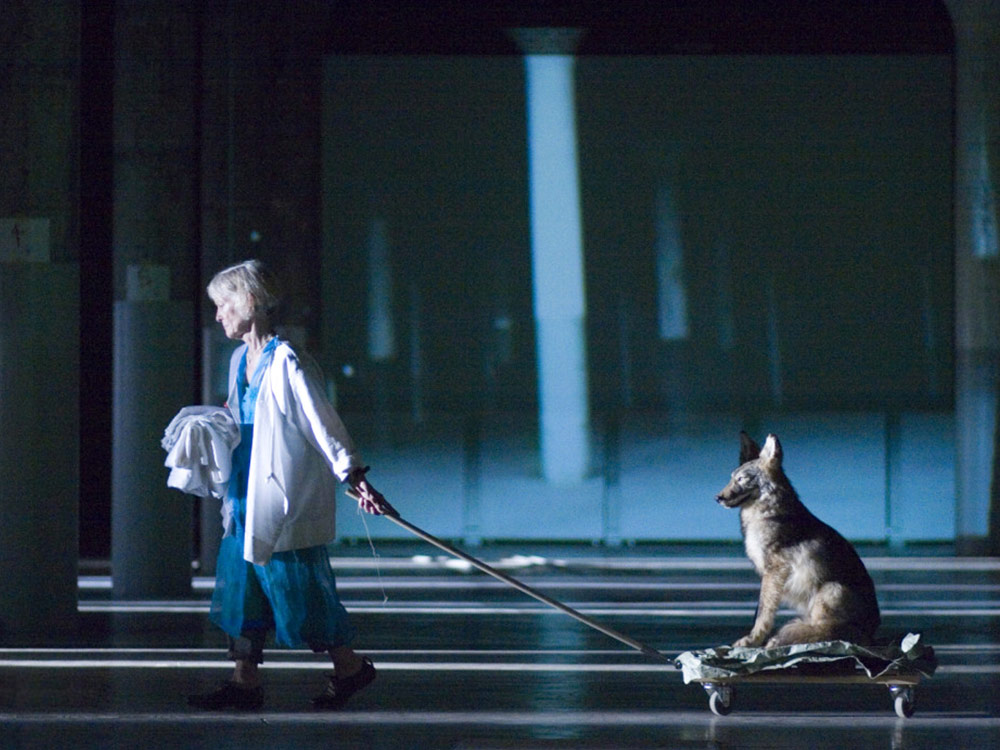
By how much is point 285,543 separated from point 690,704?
6.69 ft

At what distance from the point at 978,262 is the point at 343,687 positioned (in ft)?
42.3

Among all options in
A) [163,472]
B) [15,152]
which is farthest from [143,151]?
[15,152]

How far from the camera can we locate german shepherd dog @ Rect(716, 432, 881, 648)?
9047 mm

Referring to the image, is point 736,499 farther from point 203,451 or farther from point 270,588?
point 203,451

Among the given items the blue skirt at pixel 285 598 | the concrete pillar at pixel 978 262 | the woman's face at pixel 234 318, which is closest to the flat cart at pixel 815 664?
the blue skirt at pixel 285 598

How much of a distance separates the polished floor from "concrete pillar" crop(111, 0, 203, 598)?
0.50 m

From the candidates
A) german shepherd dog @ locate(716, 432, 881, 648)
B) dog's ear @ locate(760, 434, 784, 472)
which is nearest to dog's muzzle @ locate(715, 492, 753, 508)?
german shepherd dog @ locate(716, 432, 881, 648)

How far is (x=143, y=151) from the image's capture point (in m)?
16.5

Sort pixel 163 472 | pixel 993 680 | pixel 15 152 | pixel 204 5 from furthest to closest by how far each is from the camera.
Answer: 1. pixel 204 5
2. pixel 163 472
3. pixel 15 152
4. pixel 993 680

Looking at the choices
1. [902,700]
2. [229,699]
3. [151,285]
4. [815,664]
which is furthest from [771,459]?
[151,285]

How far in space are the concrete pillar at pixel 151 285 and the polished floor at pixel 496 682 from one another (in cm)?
50

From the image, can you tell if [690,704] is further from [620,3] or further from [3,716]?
[620,3]

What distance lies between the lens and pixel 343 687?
9367 mm

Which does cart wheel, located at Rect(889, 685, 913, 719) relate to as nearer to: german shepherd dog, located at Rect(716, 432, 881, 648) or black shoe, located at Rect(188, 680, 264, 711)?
german shepherd dog, located at Rect(716, 432, 881, 648)
